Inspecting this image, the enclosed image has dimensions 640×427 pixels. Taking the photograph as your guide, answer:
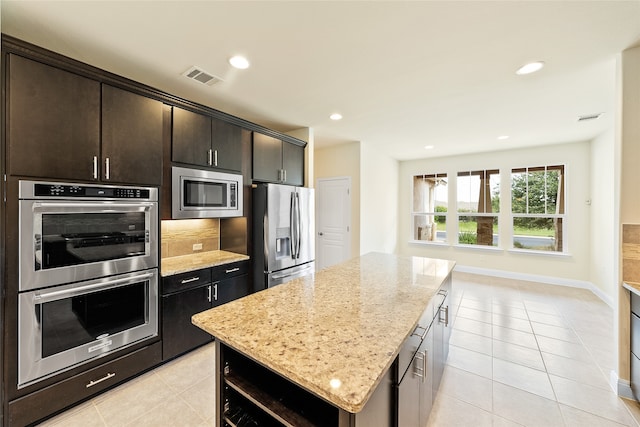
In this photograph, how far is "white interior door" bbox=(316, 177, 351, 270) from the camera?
483 cm

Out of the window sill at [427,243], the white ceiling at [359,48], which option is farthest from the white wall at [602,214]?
the window sill at [427,243]

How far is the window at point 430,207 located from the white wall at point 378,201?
0.53 metres

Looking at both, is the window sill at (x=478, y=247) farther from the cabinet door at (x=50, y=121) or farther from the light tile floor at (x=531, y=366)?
the cabinet door at (x=50, y=121)

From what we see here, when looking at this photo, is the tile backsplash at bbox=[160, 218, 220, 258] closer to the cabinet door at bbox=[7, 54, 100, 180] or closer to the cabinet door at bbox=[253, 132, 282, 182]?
the cabinet door at bbox=[253, 132, 282, 182]

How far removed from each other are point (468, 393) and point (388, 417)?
1.48 m

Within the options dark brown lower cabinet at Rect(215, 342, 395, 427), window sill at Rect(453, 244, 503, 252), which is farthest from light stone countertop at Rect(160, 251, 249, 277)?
window sill at Rect(453, 244, 503, 252)

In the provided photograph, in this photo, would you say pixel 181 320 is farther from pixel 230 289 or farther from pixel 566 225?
pixel 566 225

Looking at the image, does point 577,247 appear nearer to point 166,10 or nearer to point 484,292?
point 484,292

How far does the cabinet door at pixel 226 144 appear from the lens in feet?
9.09

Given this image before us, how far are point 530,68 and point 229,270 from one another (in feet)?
11.4

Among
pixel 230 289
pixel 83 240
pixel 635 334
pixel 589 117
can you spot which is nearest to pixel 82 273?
pixel 83 240

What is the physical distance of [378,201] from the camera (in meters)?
5.46

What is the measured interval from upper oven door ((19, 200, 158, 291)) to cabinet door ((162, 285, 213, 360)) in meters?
0.43

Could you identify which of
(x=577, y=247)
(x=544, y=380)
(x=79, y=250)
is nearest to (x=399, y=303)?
(x=544, y=380)
